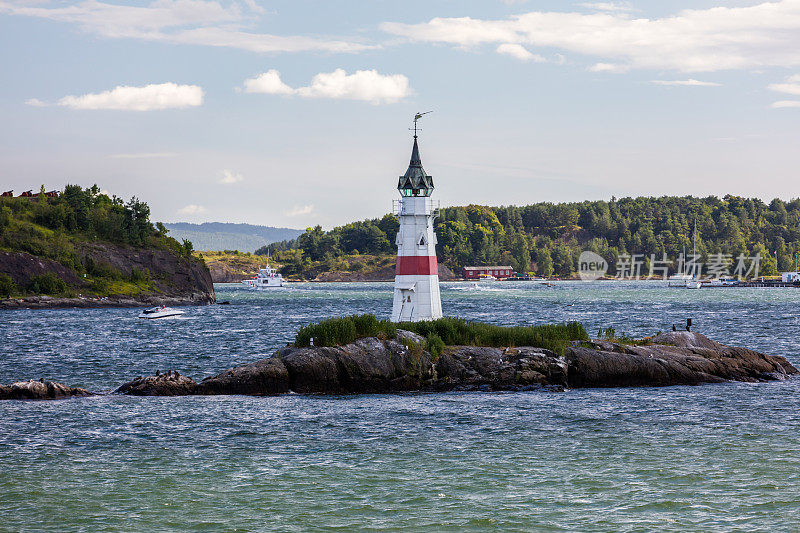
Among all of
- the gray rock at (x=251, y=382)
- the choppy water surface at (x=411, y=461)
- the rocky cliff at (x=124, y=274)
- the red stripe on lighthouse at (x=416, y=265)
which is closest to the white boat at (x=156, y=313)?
the rocky cliff at (x=124, y=274)

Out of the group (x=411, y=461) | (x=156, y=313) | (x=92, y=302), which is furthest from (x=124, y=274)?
(x=411, y=461)

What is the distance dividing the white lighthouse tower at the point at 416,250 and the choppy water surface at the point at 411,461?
26.7 feet

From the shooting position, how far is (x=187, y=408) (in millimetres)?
29438

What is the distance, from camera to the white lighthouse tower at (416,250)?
3972cm

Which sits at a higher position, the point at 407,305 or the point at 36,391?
the point at 407,305

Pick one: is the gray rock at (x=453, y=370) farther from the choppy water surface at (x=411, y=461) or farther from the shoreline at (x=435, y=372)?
the choppy water surface at (x=411, y=461)

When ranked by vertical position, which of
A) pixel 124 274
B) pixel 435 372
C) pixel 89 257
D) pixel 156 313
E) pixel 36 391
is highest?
pixel 89 257

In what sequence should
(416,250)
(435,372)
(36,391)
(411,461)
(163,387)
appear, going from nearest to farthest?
1. (411,461)
2. (36,391)
3. (163,387)
4. (435,372)
5. (416,250)

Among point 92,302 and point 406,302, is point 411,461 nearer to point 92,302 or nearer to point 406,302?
point 406,302

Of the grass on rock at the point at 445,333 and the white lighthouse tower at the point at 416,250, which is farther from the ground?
the white lighthouse tower at the point at 416,250

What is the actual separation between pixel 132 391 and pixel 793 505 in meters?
23.5

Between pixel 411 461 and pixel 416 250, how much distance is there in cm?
1822

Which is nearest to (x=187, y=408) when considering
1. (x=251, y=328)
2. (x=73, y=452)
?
(x=73, y=452)

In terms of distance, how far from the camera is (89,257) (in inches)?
4941
